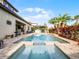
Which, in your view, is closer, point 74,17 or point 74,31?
point 74,31

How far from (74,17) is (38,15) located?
24899mm

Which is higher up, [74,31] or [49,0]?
[49,0]

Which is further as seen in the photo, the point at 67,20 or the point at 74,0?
the point at 67,20

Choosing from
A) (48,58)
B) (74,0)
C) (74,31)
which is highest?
(74,0)

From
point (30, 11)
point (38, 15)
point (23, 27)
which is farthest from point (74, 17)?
point (38, 15)

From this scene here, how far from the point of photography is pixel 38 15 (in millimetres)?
62250

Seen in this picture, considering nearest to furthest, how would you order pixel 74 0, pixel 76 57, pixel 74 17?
1. pixel 76 57
2. pixel 74 0
3. pixel 74 17

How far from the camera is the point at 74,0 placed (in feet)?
98.0

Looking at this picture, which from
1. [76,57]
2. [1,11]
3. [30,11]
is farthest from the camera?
[30,11]

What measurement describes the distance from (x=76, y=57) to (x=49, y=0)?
26.2m

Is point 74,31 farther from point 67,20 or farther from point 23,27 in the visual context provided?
point 23,27

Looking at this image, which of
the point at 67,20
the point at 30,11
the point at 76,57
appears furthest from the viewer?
the point at 30,11

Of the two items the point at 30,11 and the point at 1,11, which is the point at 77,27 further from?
the point at 30,11

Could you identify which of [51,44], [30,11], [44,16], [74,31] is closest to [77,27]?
[74,31]
